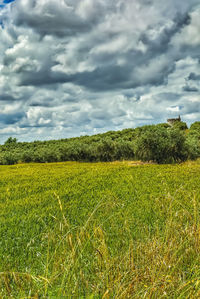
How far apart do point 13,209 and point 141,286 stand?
5.75m

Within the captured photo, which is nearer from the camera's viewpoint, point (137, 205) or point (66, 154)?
point (137, 205)

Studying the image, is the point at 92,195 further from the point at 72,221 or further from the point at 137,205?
the point at 72,221

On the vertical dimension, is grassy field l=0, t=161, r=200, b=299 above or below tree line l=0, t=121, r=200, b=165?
below

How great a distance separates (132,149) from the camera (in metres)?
32.2

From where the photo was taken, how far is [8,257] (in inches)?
166

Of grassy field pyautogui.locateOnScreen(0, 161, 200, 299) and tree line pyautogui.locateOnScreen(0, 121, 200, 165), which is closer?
grassy field pyautogui.locateOnScreen(0, 161, 200, 299)

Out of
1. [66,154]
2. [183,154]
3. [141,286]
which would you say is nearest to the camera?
[141,286]

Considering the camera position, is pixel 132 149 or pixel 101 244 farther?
pixel 132 149

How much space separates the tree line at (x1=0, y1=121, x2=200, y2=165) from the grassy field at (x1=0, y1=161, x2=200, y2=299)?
43.3 ft

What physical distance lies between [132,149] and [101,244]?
2926 cm

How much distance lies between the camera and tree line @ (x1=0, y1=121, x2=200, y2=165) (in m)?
24.3

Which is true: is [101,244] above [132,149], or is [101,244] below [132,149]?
below

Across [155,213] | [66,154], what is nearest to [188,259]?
[155,213]

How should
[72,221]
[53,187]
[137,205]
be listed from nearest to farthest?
[72,221]
[137,205]
[53,187]
